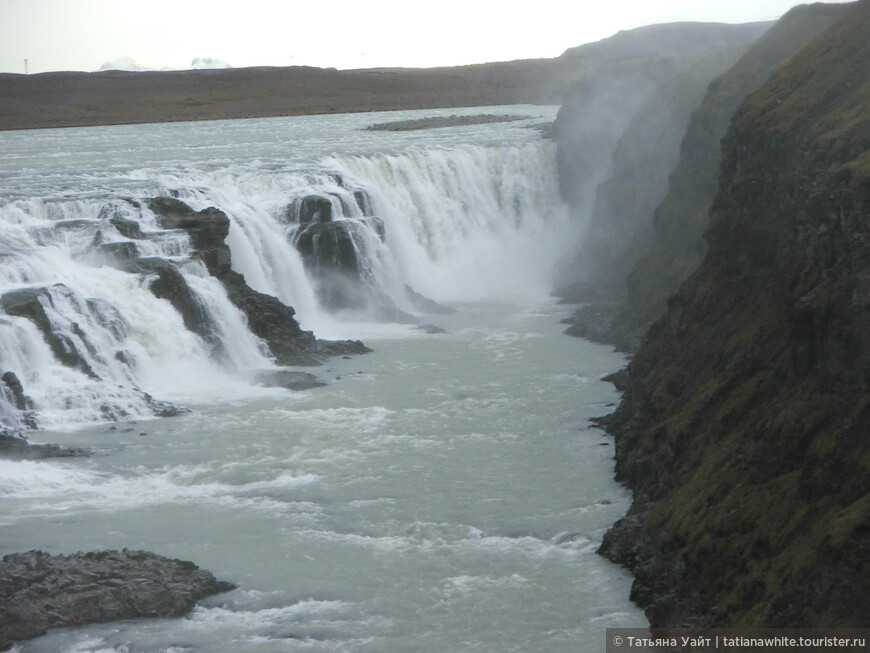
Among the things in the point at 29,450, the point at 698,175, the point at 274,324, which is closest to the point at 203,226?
the point at 274,324

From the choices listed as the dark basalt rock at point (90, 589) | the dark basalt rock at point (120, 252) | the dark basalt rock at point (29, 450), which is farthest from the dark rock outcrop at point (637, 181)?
the dark basalt rock at point (90, 589)

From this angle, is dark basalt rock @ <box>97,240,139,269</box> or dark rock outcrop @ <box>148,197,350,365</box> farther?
dark basalt rock @ <box>97,240,139,269</box>

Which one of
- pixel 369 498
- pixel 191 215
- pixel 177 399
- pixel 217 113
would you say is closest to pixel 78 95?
pixel 217 113

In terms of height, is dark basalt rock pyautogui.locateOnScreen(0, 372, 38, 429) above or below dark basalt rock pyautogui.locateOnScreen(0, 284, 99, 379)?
below

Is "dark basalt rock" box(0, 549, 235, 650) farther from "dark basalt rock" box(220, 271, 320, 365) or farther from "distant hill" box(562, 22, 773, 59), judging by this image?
"distant hill" box(562, 22, 773, 59)

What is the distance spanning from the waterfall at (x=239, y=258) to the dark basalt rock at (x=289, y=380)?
601mm

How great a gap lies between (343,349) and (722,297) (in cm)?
1137

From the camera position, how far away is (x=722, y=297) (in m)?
19.2

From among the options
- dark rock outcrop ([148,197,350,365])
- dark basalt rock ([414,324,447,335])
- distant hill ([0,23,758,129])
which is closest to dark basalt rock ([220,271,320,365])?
dark rock outcrop ([148,197,350,365])

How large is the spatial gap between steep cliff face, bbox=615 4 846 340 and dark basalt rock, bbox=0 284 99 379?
1174 centimetres

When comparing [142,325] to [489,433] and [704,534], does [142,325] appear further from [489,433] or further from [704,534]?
[704,534]

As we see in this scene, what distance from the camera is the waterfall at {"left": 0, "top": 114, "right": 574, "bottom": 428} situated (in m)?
24.3

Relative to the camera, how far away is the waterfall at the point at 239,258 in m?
24.3

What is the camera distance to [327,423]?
22.4m
